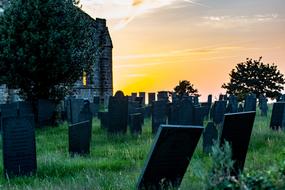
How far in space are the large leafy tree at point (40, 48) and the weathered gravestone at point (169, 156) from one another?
14.4 meters

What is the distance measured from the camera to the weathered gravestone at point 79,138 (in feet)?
40.4

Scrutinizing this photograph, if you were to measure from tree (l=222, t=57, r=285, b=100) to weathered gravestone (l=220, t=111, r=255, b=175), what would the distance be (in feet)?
132

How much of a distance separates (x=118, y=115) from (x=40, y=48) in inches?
240

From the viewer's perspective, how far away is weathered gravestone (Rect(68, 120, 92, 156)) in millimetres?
12328

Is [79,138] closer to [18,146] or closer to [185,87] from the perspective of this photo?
[18,146]

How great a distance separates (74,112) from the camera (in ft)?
64.7

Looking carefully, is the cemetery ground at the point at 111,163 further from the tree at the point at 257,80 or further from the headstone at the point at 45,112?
the tree at the point at 257,80

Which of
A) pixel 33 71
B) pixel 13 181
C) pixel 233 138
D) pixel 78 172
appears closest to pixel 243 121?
pixel 233 138

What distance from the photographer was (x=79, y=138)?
12312mm

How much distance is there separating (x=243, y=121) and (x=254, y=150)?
505 centimetres

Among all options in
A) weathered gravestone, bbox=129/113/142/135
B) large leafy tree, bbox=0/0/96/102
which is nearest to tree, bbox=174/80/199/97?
large leafy tree, bbox=0/0/96/102

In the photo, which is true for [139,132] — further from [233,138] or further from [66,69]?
[233,138]


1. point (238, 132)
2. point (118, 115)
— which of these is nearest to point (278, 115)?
point (118, 115)

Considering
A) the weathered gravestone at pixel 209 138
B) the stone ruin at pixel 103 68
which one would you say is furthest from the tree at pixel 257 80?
the weathered gravestone at pixel 209 138
